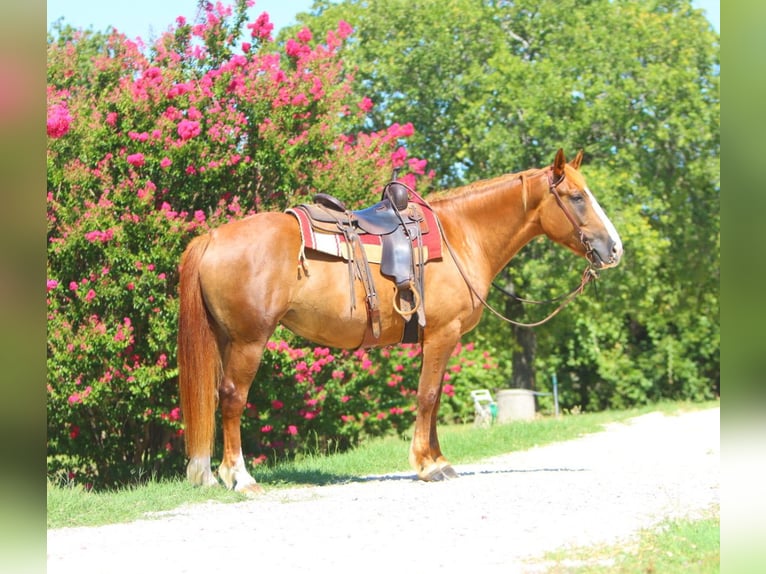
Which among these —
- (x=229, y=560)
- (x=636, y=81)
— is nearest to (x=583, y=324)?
(x=636, y=81)

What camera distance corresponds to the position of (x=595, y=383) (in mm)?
23047

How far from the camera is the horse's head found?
777 centimetres

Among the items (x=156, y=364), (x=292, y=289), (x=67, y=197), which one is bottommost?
(x=156, y=364)

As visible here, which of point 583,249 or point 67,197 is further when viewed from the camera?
point 67,197

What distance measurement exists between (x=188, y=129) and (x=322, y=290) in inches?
118

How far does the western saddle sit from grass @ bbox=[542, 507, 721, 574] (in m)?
3.00

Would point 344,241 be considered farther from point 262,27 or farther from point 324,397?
point 262,27

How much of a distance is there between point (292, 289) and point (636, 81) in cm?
1466

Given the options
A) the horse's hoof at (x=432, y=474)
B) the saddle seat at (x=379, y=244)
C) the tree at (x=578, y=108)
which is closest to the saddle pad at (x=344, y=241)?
the saddle seat at (x=379, y=244)

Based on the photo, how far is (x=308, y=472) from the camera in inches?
345

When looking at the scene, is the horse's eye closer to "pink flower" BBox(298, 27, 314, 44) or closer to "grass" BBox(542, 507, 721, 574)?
"grass" BBox(542, 507, 721, 574)

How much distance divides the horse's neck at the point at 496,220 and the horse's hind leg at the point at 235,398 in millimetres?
2144

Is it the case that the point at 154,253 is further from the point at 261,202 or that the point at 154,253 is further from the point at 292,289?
the point at 292,289
